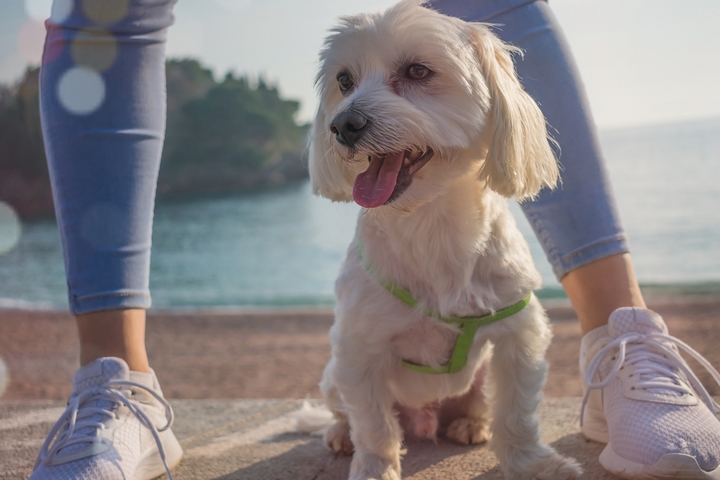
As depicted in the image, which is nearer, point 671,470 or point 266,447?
point 671,470

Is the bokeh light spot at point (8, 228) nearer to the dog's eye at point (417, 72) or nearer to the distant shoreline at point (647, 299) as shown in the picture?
the distant shoreline at point (647, 299)

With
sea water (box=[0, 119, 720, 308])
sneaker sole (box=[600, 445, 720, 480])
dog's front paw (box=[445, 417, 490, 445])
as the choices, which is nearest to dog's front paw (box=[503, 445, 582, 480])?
sneaker sole (box=[600, 445, 720, 480])

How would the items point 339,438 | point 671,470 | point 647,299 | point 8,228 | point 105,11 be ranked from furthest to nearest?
point 8,228, point 647,299, point 339,438, point 105,11, point 671,470

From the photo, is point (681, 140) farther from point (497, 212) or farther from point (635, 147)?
point (497, 212)

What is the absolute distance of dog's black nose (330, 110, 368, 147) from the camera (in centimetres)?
162

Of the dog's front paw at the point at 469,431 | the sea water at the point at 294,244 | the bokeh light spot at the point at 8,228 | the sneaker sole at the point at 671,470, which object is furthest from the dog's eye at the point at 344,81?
the bokeh light spot at the point at 8,228

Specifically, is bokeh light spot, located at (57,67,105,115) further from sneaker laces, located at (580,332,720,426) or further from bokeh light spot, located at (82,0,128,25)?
sneaker laces, located at (580,332,720,426)

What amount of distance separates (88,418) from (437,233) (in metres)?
1.08

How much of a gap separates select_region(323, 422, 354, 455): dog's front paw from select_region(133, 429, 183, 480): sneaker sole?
0.47 m

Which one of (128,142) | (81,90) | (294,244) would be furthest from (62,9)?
(294,244)

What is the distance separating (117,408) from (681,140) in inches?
1315

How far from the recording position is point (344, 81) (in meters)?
1.88

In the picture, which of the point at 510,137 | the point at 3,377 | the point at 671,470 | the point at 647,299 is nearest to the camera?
the point at 671,470

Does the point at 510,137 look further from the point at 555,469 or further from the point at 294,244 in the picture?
the point at 294,244
